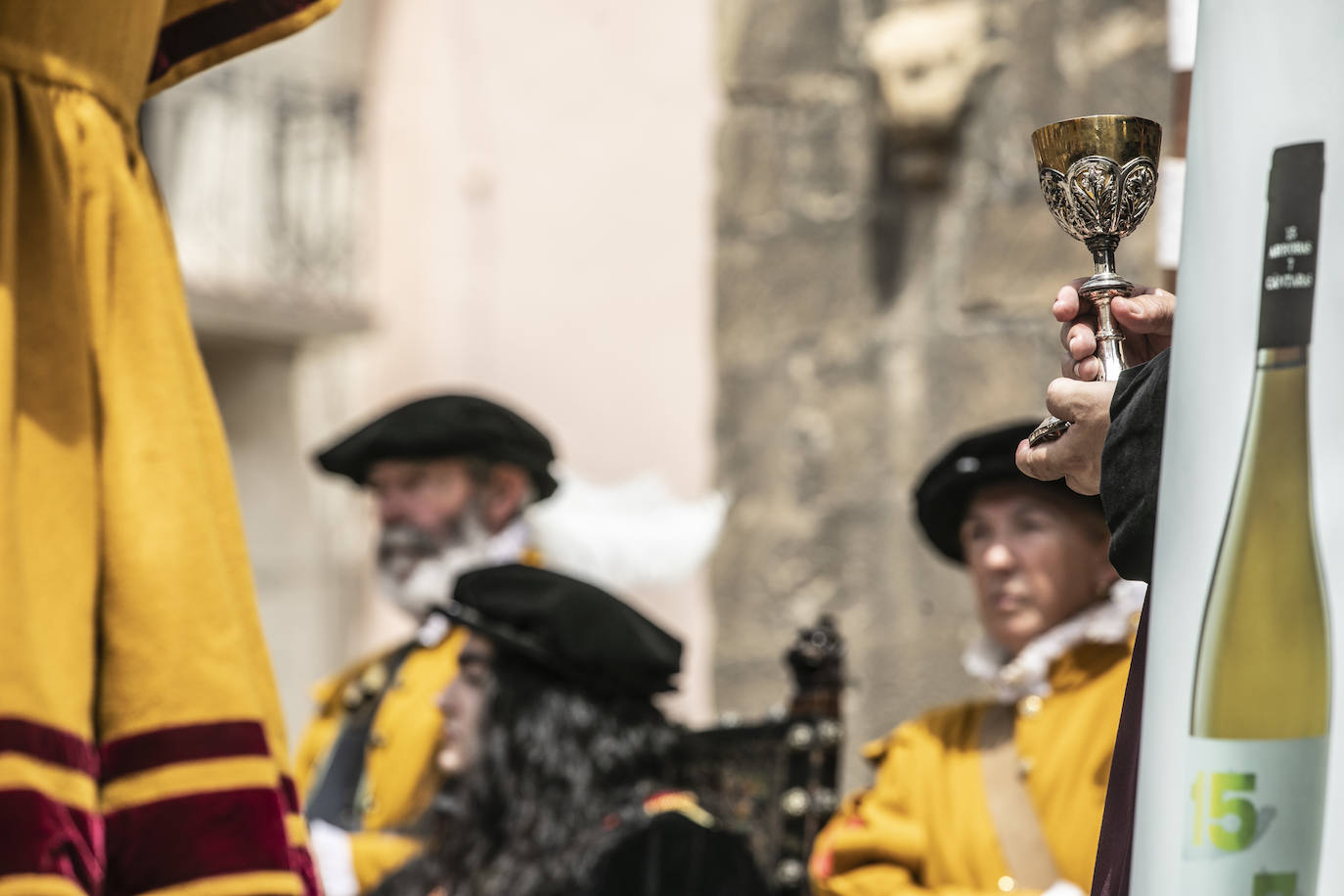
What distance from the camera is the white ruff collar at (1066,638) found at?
313cm

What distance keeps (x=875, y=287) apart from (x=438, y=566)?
2145mm

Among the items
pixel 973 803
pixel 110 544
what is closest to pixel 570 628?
pixel 973 803

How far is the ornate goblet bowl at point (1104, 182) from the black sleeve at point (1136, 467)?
4.3 inches

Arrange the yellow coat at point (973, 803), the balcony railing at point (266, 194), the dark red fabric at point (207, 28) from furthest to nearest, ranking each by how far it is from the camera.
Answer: the balcony railing at point (266, 194), the yellow coat at point (973, 803), the dark red fabric at point (207, 28)

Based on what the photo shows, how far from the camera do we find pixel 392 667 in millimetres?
4215

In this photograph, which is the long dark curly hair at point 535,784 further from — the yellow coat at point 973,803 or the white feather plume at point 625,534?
the white feather plume at point 625,534

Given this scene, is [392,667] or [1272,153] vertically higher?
[1272,153]

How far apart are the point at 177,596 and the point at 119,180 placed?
1.33ft

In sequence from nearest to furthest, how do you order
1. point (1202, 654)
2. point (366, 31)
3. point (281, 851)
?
point (1202, 654)
point (281, 851)
point (366, 31)

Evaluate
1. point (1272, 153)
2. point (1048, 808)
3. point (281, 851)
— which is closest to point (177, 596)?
point (281, 851)

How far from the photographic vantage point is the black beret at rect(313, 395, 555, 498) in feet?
13.9

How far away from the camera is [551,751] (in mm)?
3572

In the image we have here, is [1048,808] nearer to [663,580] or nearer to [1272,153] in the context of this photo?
[663,580]

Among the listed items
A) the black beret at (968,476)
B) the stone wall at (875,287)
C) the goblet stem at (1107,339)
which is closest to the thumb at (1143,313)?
the goblet stem at (1107,339)
